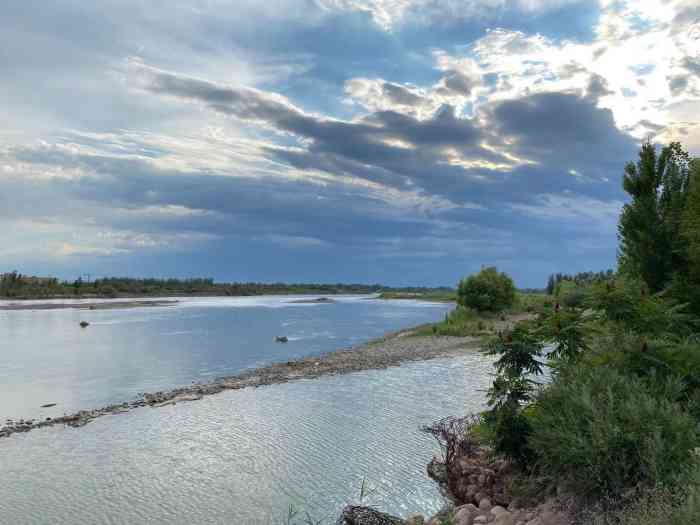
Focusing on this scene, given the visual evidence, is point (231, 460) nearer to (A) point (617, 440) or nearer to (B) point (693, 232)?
(A) point (617, 440)

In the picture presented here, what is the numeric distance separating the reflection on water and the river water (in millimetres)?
45

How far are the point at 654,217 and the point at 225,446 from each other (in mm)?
22115

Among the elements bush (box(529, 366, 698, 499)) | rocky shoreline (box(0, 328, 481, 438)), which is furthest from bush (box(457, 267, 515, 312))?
bush (box(529, 366, 698, 499))

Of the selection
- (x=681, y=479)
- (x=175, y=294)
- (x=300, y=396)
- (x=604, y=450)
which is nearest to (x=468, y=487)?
(x=604, y=450)

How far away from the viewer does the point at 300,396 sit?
22.8 meters

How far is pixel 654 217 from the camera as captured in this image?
25359 millimetres

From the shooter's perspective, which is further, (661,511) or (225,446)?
(225,446)

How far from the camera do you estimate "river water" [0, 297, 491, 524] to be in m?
11.8

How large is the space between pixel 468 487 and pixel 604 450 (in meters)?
4.69

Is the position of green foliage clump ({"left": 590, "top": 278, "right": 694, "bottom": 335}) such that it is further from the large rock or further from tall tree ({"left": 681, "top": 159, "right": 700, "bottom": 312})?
tall tree ({"left": 681, "top": 159, "right": 700, "bottom": 312})

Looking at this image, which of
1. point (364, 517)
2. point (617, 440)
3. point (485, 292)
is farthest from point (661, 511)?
point (485, 292)

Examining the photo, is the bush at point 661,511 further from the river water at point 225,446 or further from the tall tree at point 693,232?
the tall tree at point 693,232

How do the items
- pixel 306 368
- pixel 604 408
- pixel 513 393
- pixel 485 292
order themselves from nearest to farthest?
pixel 604 408, pixel 513 393, pixel 306 368, pixel 485 292

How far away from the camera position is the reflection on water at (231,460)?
11.7 metres
